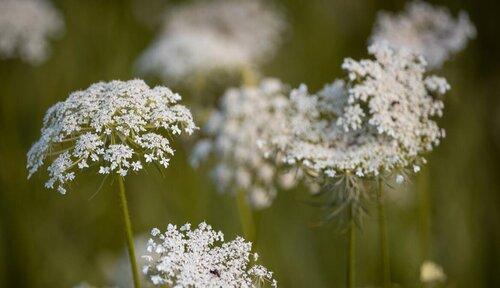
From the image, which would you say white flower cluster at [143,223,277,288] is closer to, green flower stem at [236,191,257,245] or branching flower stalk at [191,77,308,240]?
branching flower stalk at [191,77,308,240]

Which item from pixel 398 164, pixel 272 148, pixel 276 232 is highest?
pixel 276 232

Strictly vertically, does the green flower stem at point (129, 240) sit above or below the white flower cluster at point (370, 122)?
below

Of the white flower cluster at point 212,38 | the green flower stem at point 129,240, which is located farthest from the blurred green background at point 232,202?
the green flower stem at point 129,240

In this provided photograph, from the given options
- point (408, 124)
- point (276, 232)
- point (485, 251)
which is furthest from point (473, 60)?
point (408, 124)

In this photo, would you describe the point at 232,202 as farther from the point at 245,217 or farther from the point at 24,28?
the point at 24,28

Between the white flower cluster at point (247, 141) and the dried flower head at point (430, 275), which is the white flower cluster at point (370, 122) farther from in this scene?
the dried flower head at point (430, 275)

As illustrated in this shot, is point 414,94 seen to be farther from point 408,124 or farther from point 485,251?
point 485,251

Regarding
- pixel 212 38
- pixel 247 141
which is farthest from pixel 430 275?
pixel 212 38
